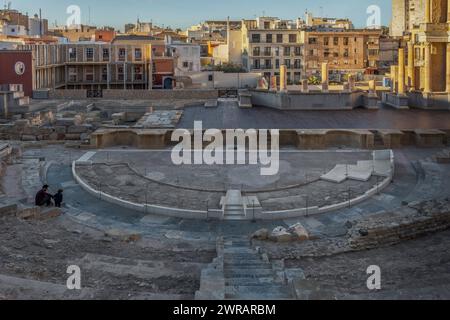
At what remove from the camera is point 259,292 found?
399 inches

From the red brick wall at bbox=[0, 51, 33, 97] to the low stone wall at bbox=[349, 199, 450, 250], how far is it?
36.1 metres

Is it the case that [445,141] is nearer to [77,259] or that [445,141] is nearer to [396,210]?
[396,210]

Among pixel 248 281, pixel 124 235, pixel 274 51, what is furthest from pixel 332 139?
pixel 274 51

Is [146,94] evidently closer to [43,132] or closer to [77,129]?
[77,129]

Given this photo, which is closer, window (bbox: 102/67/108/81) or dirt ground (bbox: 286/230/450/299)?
dirt ground (bbox: 286/230/450/299)

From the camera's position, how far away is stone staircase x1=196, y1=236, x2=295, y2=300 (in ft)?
32.0

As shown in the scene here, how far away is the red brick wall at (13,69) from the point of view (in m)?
46.2

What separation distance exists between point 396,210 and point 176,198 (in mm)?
6229

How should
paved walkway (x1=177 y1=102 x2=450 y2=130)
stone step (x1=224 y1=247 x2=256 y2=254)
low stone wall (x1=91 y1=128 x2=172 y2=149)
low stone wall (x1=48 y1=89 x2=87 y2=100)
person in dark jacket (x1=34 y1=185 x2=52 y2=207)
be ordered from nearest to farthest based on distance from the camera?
stone step (x1=224 y1=247 x2=256 y2=254) < person in dark jacket (x1=34 y1=185 x2=52 y2=207) < low stone wall (x1=91 y1=128 x2=172 y2=149) < paved walkway (x1=177 y1=102 x2=450 y2=130) < low stone wall (x1=48 y1=89 x2=87 y2=100)

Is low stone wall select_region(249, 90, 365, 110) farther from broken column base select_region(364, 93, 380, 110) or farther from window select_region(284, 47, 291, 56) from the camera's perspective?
window select_region(284, 47, 291, 56)

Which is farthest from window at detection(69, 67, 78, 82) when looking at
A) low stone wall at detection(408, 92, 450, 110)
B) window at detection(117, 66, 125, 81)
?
low stone wall at detection(408, 92, 450, 110)

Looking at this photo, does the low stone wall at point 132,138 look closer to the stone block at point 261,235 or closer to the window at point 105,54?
the stone block at point 261,235

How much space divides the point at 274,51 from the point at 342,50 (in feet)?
38.6
